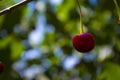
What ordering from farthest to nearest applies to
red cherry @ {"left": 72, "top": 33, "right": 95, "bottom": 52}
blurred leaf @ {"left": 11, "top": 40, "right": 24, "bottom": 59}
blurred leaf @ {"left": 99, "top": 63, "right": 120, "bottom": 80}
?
1. blurred leaf @ {"left": 11, "top": 40, "right": 24, "bottom": 59}
2. blurred leaf @ {"left": 99, "top": 63, "right": 120, "bottom": 80}
3. red cherry @ {"left": 72, "top": 33, "right": 95, "bottom": 52}

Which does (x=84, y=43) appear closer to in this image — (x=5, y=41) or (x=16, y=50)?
(x=16, y=50)

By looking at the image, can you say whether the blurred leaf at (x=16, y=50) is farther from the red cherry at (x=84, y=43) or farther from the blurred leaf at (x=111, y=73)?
the red cherry at (x=84, y=43)

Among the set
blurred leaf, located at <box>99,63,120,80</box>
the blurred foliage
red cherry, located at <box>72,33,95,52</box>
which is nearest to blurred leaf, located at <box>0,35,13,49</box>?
the blurred foliage

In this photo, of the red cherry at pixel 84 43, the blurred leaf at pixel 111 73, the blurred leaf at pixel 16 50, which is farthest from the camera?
the blurred leaf at pixel 16 50

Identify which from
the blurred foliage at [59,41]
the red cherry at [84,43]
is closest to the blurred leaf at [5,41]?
the blurred foliage at [59,41]

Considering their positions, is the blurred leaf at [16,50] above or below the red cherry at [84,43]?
below

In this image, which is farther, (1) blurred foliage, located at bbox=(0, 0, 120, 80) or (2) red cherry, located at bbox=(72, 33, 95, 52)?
(1) blurred foliage, located at bbox=(0, 0, 120, 80)

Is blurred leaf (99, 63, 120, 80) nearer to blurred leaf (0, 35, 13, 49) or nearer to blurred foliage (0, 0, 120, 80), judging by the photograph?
blurred foliage (0, 0, 120, 80)

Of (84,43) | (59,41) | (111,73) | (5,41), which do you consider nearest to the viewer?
(84,43)

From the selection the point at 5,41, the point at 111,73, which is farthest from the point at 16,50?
the point at 111,73
